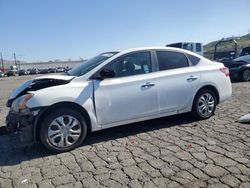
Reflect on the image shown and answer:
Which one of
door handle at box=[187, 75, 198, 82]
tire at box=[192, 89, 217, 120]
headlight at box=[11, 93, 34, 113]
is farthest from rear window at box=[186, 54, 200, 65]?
headlight at box=[11, 93, 34, 113]

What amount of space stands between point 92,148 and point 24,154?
117 centimetres

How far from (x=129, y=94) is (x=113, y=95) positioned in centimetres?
32

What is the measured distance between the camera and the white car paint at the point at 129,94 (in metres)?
4.23

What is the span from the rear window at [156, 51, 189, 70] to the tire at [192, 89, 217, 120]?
0.75 metres

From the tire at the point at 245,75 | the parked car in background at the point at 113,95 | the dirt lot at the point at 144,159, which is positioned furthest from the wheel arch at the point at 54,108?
the tire at the point at 245,75

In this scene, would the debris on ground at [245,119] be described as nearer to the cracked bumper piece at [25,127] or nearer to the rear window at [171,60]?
the rear window at [171,60]

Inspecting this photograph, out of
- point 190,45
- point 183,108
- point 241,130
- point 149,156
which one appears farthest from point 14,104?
point 190,45

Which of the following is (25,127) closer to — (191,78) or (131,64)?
(131,64)

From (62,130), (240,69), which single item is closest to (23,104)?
(62,130)

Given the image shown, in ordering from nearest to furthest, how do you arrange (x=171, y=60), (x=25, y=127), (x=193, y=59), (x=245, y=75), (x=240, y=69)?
(x=25, y=127), (x=171, y=60), (x=193, y=59), (x=240, y=69), (x=245, y=75)

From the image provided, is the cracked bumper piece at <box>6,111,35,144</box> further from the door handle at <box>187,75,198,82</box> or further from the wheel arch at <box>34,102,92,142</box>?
the door handle at <box>187,75,198,82</box>

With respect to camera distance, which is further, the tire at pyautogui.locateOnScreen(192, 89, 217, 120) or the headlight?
the tire at pyautogui.locateOnScreen(192, 89, 217, 120)

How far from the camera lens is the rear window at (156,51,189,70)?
5.16 meters

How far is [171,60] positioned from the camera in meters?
5.31
